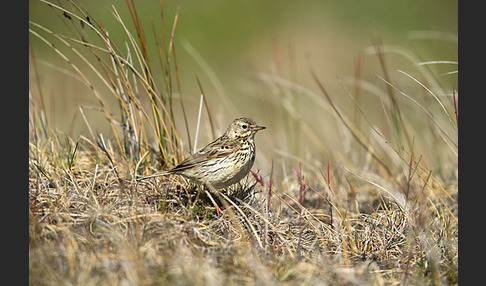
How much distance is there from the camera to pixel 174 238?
398 cm

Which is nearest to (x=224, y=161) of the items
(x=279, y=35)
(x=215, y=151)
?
(x=215, y=151)

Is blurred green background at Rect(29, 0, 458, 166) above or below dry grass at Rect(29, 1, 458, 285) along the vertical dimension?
above

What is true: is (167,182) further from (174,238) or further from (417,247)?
(417,247)

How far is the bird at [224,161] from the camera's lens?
4.84m

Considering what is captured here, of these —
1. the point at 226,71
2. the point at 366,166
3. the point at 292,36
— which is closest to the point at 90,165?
the point at 366,166

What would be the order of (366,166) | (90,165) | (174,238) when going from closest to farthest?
(174,238), (90,165), (366,166)

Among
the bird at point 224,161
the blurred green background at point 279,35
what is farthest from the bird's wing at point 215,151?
the blurred green background at point 279,35

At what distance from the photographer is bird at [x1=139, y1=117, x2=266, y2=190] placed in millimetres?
4836

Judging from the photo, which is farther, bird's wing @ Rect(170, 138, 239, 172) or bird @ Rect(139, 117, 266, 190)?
bird's wing @ Rect(170, 138, 239, 172)

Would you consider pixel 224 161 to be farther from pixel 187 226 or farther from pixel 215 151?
pixel 187 226

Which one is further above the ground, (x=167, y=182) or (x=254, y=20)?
(x=254, y=20)

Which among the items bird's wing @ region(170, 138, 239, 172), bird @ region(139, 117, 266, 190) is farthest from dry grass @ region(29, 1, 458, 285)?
bird's wing @ region(170, 138, 239, 172)

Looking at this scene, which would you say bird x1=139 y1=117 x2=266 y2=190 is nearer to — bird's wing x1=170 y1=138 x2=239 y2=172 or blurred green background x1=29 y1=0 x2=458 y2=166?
bird's wing x1=170 y1=138 x2=239 y2=172

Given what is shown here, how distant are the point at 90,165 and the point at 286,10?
35.9 ft
